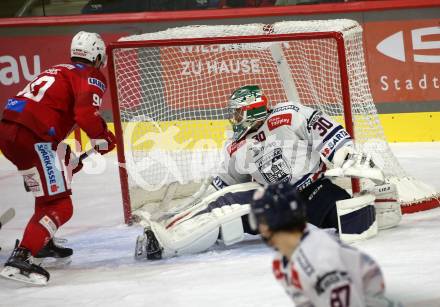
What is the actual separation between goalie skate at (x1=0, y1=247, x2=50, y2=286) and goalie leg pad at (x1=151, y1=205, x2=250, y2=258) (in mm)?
596

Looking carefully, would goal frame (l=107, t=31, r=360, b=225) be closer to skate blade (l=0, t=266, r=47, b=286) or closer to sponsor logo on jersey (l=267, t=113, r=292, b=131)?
sponsor logo on jersey (l=267, t=113, r=292, b=131)

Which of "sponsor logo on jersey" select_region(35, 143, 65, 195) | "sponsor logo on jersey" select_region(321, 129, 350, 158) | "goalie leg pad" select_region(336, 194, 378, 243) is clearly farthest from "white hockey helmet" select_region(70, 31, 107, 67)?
"goalie leg pad" select_region(336, 194, 378, 243)

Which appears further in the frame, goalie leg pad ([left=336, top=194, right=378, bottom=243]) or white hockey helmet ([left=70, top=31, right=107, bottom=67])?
white hockey helmet ([left=70, top=31, right=107, bottom=67])

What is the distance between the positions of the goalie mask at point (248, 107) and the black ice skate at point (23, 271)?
1.14 metres

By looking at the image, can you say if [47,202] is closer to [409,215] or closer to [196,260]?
[196,260]

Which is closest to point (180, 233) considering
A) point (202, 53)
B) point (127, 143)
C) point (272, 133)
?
point (272, 133)

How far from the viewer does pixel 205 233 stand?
4617 millimetres

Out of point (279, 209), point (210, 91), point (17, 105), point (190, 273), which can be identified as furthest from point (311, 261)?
point (210, 91)

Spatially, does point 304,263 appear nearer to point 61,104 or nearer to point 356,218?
point 356,218

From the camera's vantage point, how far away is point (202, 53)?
6.51m

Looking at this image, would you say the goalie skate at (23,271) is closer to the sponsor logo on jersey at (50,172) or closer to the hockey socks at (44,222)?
the hockey socks at (44,222)

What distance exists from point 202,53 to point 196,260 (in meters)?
2.22

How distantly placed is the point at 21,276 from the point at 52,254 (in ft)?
1.85

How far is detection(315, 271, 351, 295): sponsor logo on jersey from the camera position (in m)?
2.25
